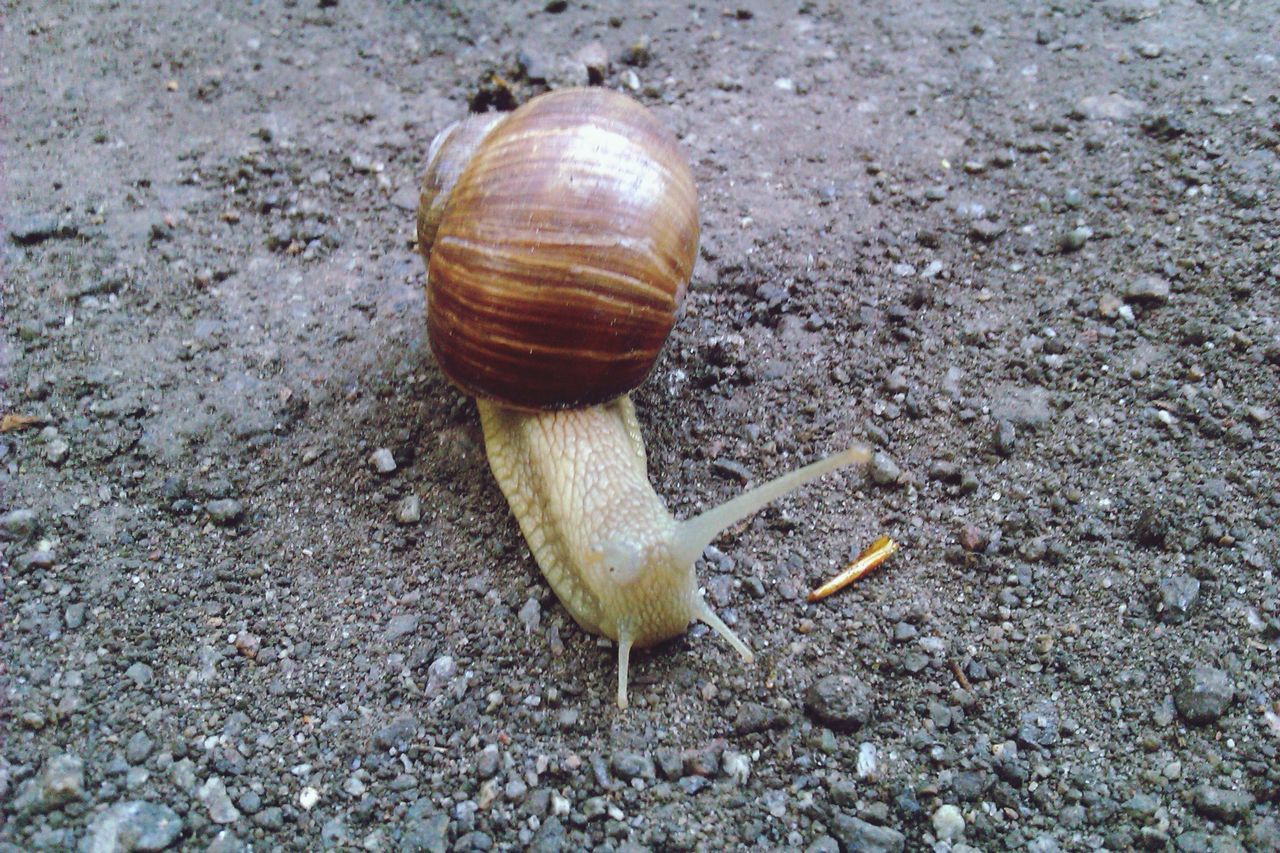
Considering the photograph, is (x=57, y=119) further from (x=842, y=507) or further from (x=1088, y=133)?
(x=1088, y=133)

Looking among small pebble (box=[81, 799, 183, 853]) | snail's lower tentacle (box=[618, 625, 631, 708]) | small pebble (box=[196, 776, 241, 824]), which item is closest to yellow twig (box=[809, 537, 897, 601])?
snail's lower tentacle (box=[618, 625, 631, 708])

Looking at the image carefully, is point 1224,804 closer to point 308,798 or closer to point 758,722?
point 758,722

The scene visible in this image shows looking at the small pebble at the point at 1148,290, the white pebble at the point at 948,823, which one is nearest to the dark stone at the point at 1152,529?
the small pebble at the point at 1148,290

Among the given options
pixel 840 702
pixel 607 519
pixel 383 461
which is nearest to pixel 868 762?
pixel 840 702

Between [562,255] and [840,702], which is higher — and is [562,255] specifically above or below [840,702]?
above

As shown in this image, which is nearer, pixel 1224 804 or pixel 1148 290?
pixel 1224 804

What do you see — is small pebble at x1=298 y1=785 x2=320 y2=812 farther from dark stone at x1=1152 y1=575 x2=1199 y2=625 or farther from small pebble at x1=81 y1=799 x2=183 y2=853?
dark stone at x1=1152 y1=575 x2=1199 y2=625

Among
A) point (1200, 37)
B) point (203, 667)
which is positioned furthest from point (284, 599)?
point (1200, 37)
